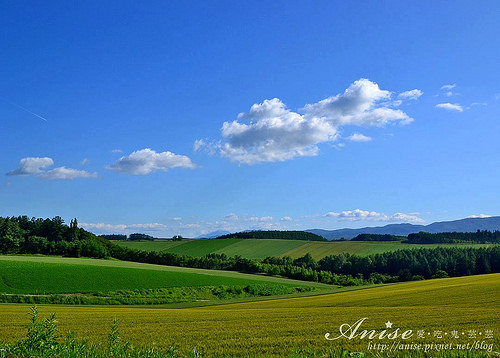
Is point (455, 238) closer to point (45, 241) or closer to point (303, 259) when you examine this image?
point (303, 259)

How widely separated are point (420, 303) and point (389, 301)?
4.34 meters

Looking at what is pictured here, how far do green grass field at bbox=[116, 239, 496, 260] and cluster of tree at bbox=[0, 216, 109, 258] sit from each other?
122ft

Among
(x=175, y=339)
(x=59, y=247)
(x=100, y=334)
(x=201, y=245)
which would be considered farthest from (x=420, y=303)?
(x=201, y=245)

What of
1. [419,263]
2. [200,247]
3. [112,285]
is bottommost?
[419,263]

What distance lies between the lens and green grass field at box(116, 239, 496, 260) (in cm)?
14238

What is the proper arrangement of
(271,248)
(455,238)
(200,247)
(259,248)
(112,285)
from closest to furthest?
(112,285), (259,248), (271,248), (200,247), (455,238)

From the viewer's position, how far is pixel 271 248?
156125 millimetres

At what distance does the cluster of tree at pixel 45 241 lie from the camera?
375ft

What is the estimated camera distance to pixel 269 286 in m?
78.1

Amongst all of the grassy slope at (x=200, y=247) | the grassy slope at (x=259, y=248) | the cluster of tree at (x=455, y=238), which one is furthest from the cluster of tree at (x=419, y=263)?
the cluster of tree at (x=455, y=238)

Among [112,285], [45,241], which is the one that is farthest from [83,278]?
[45,241]

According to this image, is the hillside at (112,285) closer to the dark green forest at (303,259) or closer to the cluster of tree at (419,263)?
the dark green forest at (303,259)

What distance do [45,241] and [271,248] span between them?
8169cm

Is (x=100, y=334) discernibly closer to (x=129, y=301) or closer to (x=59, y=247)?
(x=129, y=301)
